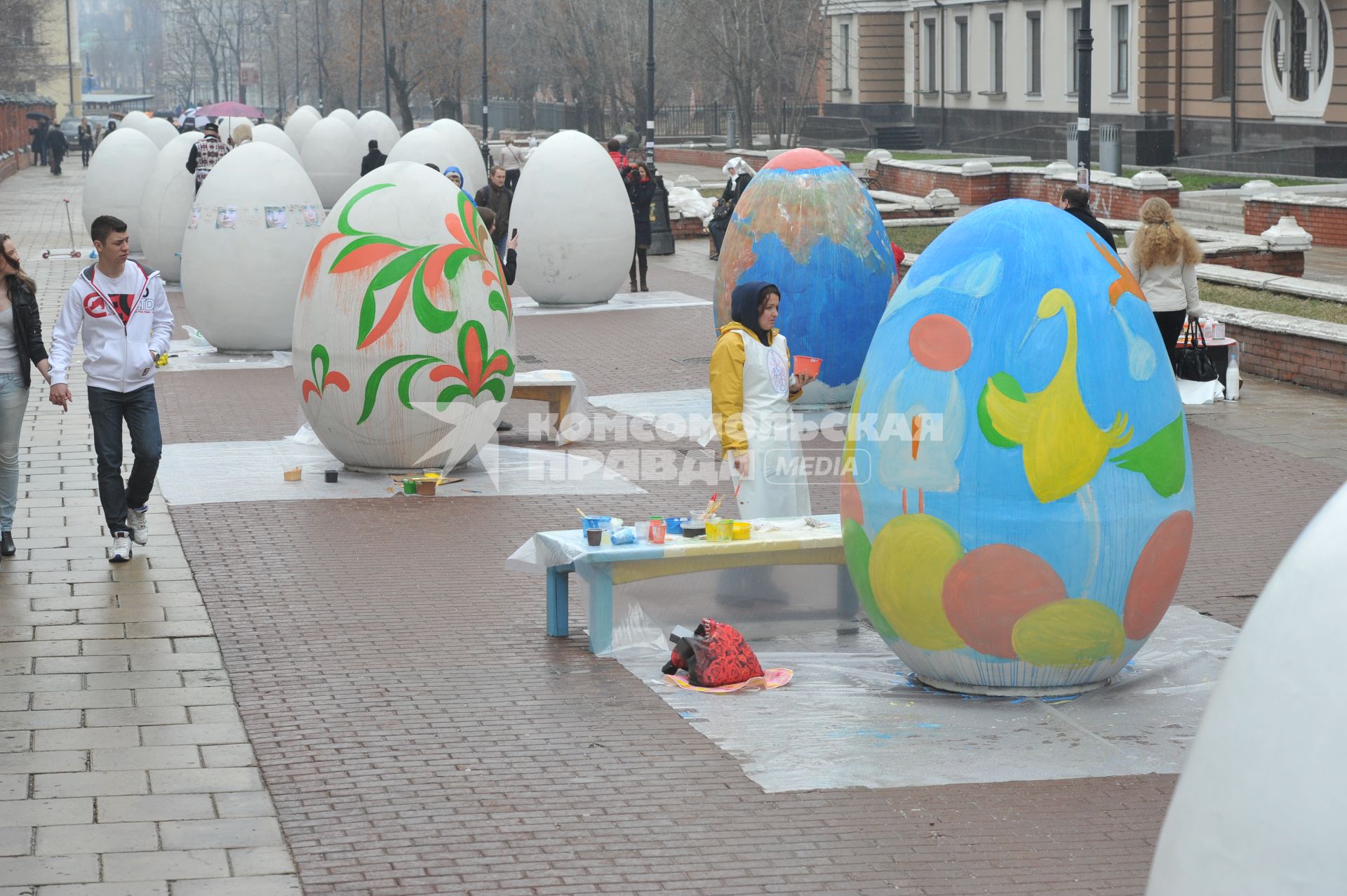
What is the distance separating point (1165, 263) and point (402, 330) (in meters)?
6.07

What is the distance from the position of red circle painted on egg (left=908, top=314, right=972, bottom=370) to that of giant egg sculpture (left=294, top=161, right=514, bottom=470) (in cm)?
531

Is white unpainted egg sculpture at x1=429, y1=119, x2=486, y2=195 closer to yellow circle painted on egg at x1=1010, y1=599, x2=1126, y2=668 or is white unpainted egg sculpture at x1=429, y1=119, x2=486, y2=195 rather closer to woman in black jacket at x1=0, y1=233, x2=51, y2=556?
woman in black jacket at x1=0, y1=233, x2=51, y2=556

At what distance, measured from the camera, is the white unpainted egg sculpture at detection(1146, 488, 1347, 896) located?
114 inches

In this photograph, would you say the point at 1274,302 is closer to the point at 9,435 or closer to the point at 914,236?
the point at 914,236

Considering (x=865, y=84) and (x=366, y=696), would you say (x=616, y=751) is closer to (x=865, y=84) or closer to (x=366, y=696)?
(x=366, y=696)

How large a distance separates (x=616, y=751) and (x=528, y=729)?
0.45m

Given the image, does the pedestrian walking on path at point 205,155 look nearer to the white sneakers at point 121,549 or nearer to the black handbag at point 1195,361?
the black handbag at point 1195,361

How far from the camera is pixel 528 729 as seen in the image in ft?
23.2

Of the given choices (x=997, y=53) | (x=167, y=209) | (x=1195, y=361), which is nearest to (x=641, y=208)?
(x=167, y=209)

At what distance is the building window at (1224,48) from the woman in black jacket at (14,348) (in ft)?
119

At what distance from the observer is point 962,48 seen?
184ft

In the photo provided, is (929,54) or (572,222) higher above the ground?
(929,54)

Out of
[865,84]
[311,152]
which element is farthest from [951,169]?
[865,84]

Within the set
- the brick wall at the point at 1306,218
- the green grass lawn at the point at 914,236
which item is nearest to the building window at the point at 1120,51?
the green grass lawn at the point at 914,236
